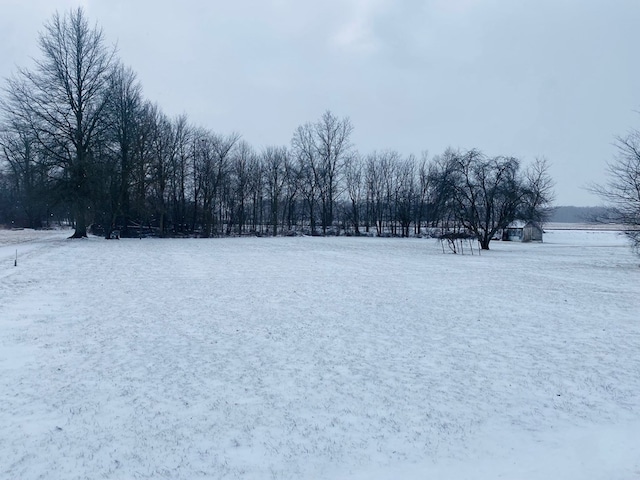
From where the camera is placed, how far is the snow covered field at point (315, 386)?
4.52m

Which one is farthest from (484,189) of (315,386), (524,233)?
(315,386)

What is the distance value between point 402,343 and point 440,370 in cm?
147

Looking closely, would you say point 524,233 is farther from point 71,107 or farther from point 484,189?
point 71,107

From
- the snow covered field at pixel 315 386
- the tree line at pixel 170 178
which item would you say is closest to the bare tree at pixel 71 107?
the tree line at pixel 170 178

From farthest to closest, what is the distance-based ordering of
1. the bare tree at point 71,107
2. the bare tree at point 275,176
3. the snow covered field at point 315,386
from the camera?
1. the bare tree at point 275,176
2. the bare tree at point 71,107
3. the snow covered field at point 315,386

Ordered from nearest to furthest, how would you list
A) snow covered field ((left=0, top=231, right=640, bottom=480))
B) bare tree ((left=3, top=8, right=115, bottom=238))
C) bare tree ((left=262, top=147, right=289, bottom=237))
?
1. snow covered field ((left=0, top=231, right=640, bottom=480))
2. bare tree ((left=3, top=8, right=115, bottom=238))
3. bare tree ((left=262, top=147, right=289, bottom=237))

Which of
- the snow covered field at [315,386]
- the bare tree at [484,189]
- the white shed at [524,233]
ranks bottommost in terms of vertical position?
the snow covered field at [315,386]

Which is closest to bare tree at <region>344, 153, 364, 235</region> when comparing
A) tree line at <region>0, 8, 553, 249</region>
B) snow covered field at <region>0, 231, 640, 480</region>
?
tree line at <region>0, 8, 553, 249</region>

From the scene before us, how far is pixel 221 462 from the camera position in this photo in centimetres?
445

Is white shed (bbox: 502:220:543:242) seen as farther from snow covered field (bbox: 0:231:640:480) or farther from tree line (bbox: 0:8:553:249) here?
snow covered field (bbox: 0:231:640:480)

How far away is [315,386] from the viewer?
20.8 ft

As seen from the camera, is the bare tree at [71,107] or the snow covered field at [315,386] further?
the bare tree at [71,107]

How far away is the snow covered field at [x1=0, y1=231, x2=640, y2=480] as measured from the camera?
4.52 m

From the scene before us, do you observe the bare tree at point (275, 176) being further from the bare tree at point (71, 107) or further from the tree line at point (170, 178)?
the bare tree at point (71, 107)
